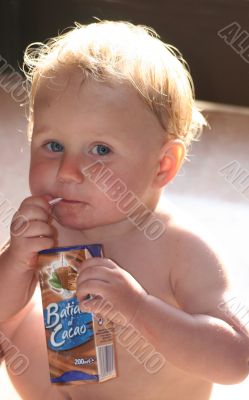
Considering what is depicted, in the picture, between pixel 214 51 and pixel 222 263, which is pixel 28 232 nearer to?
pixel 222 263

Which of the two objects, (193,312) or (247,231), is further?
(247,231)

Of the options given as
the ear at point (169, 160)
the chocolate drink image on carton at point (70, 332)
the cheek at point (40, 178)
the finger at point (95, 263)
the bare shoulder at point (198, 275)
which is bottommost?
the chocolate drink image on carton at point (70, 332)

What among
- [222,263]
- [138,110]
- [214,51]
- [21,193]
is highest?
[138,110]

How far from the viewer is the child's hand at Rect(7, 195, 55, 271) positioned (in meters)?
0.92

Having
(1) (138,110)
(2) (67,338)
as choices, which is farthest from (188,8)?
(2) (67,338)

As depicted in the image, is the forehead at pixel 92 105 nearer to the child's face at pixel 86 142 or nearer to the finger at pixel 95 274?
the child's face at pixel 86 142

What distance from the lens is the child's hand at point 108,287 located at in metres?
0.84

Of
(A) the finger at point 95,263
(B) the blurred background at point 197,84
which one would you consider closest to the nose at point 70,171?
(A) the finger at point 95,263

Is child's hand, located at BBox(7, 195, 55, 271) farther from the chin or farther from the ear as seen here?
the ear

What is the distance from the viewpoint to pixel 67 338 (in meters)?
0.91

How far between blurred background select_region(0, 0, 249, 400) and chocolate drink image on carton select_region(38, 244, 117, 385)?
0.78 m

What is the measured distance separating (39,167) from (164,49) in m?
0.26

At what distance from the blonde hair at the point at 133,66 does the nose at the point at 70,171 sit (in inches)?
4.3

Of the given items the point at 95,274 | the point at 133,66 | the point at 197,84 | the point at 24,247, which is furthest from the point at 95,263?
the point at 197,84
